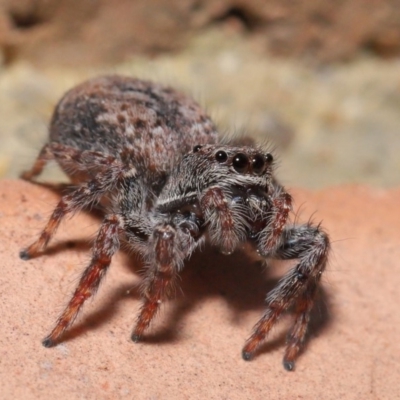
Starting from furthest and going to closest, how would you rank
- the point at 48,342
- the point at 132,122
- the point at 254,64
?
the point at 254,64, the point at 132,122, the point at 48,342

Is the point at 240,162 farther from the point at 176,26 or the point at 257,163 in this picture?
the point at 176,26

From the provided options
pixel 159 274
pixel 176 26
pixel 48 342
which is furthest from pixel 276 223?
pixel 176 26

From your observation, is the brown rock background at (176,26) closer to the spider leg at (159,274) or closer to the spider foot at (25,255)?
the spider foot at (25,255)

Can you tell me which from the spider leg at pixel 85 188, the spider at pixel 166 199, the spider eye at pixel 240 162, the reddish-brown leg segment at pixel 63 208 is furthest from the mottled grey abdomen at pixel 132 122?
the spider eye at pixel 240 162

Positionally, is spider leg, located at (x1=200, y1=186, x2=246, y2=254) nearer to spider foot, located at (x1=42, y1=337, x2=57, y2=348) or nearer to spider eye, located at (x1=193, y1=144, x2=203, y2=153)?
spider eye, located at (x1=193, y1=144, x2=203, y2=153)

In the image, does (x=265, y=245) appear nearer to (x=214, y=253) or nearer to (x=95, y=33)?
(x=214, y=253)

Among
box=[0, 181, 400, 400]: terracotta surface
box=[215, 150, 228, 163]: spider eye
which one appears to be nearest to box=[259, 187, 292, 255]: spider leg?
box=[215, 150, 228, 163]: spider eye
